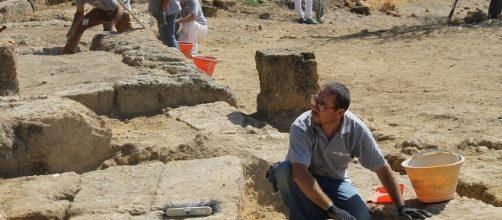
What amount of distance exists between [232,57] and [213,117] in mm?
5681

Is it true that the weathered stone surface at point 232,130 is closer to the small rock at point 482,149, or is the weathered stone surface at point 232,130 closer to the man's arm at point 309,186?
the man's arm at point 309,186

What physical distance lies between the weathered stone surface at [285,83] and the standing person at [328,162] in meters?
3.14

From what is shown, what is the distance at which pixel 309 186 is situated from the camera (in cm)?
542

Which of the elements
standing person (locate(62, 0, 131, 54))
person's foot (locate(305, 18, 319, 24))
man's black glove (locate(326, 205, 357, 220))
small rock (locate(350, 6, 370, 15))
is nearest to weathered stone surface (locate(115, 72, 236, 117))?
standing person (locate(62, 0, 131, 54))

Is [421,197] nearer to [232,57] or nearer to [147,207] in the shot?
[147,207]

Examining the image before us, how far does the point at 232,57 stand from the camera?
45.2 feet

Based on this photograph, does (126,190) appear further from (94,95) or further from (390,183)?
(94,95)

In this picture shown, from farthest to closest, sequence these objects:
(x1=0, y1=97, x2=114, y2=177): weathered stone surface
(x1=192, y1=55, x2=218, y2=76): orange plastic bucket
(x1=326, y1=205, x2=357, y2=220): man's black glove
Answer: (x1=192, y1=55, x2=218, y2=76): orange plastic bucket, (x1=0, y1=97, x2=114, y2=177): weathered stone surface, (x1=326, y1=205, x2=357, y2=220): man's black glove

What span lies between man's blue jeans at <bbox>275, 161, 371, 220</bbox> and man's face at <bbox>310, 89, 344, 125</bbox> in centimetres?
38

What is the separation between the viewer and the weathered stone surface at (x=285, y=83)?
8.91m

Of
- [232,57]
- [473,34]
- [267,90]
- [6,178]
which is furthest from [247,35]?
[6,178]

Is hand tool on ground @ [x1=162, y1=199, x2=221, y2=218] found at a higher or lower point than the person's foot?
higher

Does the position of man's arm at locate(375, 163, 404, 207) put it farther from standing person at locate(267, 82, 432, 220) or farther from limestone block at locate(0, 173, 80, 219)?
limestone block at locate(0, 173, 80, 219)

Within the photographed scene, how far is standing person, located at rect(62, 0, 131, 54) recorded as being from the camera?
10828 millimetres
